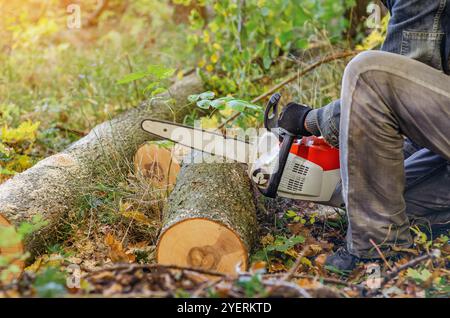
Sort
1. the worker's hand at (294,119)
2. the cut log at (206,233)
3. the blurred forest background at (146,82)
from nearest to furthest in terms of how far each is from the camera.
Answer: the cut log at (206,233)
the worker's hand at (294,119)
the blurred forest background at (146,82)

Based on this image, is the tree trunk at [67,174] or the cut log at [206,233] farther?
the tree trunk at [67,174]

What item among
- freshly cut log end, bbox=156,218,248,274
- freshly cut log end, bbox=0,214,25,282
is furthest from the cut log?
freshly cut log end, bbox=0,214,25,282

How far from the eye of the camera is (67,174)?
3.12 m

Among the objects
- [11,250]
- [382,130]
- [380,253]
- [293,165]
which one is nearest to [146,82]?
[293,165]

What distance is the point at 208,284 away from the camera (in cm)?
183

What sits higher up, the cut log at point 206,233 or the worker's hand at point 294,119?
the worker's hand at point 294,119

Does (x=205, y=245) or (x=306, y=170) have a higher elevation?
(x=306, y=170)

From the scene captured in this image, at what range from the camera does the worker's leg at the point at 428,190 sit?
285 centimetres

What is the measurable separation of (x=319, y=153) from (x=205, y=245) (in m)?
0.75

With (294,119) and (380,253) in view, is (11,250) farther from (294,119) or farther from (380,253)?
(380,253)

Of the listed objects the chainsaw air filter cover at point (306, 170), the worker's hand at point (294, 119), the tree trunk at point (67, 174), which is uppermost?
the worker's hand at point (294, 119)

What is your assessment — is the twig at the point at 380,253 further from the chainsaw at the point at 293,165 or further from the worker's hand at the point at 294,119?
the worker's hand at the point at 294,119

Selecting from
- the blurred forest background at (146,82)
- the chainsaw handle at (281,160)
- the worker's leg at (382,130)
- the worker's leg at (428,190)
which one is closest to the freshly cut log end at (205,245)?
the blurred forest background at (146,82)

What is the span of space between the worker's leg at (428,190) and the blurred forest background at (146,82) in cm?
18
